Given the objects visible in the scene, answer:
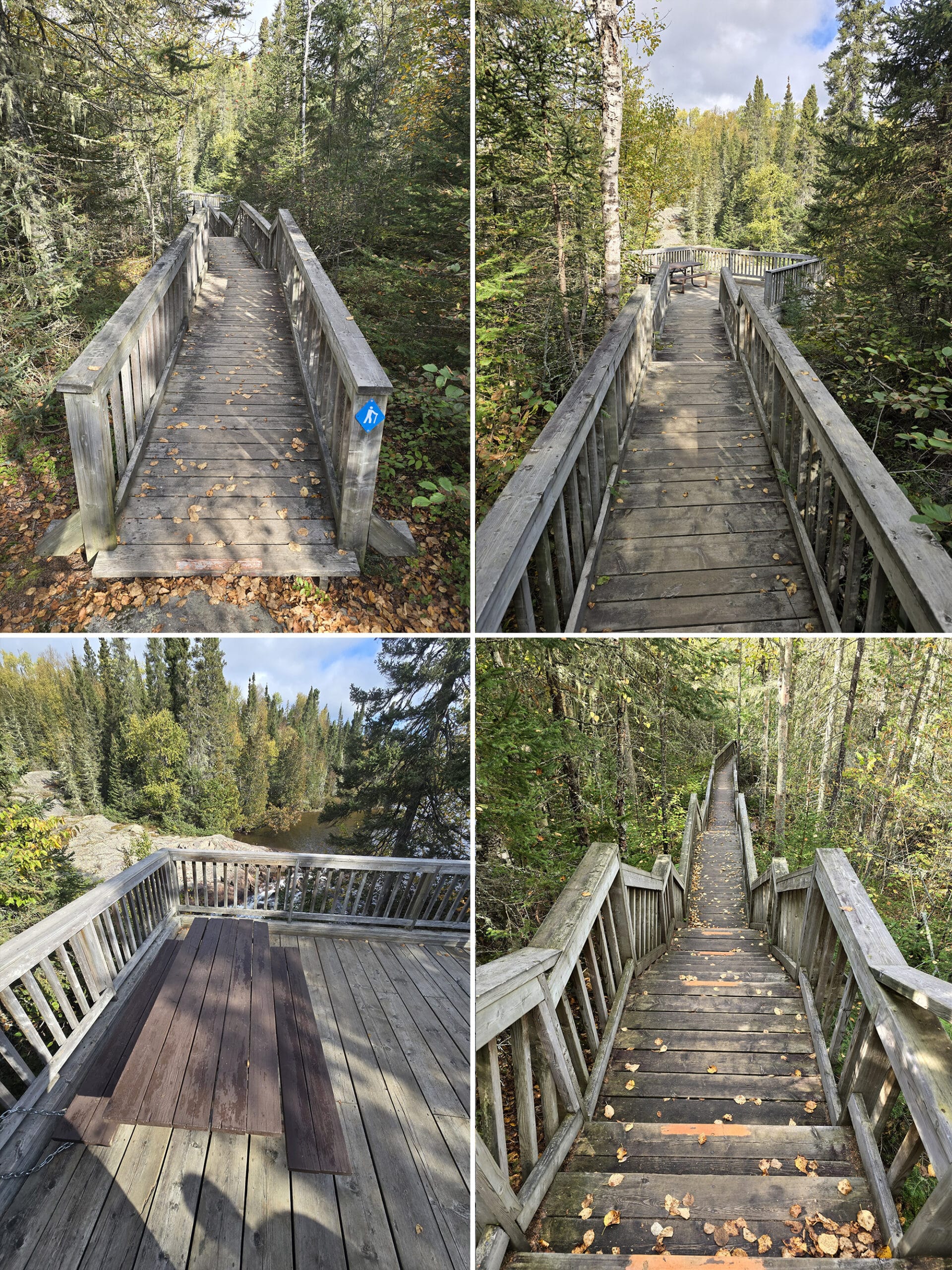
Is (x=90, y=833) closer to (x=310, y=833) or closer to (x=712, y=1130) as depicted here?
(x=310, y=833)

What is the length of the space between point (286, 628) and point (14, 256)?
6887mm

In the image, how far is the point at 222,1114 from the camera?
2633 mm

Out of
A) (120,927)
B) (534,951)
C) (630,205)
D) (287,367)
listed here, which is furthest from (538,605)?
(630,205)

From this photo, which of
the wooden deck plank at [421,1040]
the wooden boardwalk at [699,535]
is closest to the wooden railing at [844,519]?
the wooden boardwalk at [699,535]

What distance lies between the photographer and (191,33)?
912 centimetres

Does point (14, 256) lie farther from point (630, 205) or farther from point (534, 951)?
point (630, 205)

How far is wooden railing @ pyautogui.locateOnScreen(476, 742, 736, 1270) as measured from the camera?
6.86 feet

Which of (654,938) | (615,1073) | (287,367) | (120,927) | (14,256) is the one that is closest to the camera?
(615,1073)

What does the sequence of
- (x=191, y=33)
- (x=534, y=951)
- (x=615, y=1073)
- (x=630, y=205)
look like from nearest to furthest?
(x=534, y=951)
(x=615, y=1073)
(x=191, y=33)
(x=630, y=205)

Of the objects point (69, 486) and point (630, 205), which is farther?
point (630, 205)

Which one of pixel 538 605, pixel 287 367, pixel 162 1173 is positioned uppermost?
pixel 287 367

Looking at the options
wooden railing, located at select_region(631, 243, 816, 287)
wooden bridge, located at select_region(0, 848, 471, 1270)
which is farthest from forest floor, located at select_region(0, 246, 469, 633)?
wooden railing, located at select_region(631, 243, 816, 287)

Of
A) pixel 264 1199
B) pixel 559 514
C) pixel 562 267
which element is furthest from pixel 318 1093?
pixel 562 267

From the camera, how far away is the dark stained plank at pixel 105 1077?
2719 mm
